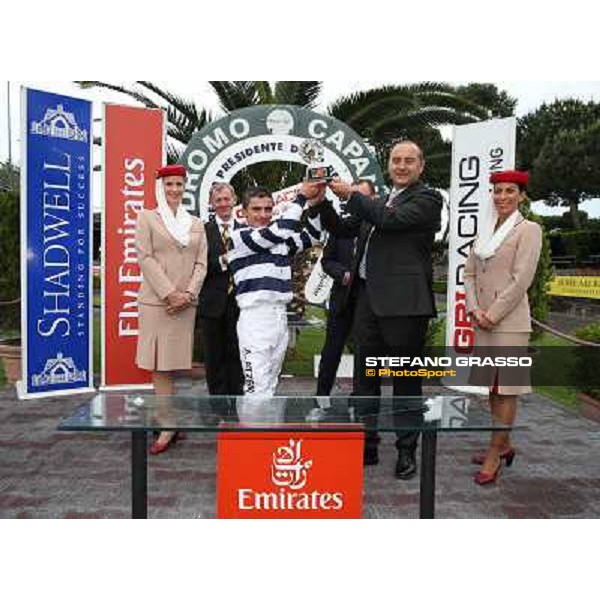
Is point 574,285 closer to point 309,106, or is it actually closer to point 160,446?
point 309,106

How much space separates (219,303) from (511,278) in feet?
5.78

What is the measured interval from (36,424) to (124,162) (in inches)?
87.4

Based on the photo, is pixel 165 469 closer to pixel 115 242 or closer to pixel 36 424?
A: pixel 36 424

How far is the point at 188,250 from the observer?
4070 millimetres

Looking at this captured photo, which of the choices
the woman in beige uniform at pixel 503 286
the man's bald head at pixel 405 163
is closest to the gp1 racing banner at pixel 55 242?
the man's bald head at pixel 405 163

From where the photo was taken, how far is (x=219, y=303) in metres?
4.25

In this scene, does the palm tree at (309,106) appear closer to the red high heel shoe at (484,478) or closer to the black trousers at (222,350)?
the black trousers at (222,350)

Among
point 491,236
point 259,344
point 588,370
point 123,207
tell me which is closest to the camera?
point 259,344

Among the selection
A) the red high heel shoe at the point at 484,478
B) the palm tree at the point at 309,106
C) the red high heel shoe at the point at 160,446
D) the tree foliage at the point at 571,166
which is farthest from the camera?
the tree foliage at the point at 571,166

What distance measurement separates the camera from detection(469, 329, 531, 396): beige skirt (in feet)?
11.6

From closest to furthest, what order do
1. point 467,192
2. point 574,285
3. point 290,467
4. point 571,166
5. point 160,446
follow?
1. point 290,467
2. point 160,446
3. point 467,192
4. point 574,285
5. point 571,166

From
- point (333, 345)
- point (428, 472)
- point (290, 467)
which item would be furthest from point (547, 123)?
point (290, 467)

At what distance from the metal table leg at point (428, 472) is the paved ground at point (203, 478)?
1.62ft

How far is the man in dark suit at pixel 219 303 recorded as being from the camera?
4.25 m
